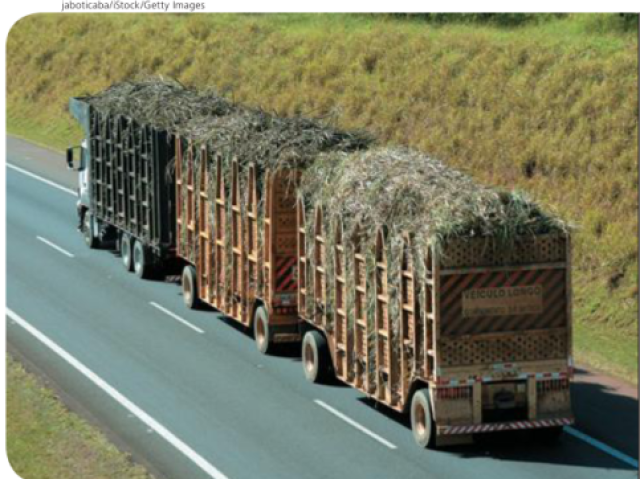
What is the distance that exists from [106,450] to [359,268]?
4914 mm

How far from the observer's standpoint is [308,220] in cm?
2581

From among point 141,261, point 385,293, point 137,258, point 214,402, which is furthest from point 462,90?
point 385,293

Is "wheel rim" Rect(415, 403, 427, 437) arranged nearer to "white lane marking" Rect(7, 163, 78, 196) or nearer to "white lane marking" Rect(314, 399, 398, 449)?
"white lane marking" Rect(314, 399, 398, 449)

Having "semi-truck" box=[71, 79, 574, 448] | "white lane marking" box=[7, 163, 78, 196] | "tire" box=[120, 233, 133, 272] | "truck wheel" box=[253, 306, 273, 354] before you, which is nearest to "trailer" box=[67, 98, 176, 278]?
"tire" box=[120, 233, 133, 272]

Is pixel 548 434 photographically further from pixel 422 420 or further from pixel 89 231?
pixel 89 231

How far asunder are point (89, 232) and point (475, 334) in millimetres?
17990

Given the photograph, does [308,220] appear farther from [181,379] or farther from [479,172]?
[479,172]

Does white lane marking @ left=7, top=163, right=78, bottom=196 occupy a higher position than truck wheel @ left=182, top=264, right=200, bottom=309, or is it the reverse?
white lane marking @ left=7, top=163, right=78, bottom=196

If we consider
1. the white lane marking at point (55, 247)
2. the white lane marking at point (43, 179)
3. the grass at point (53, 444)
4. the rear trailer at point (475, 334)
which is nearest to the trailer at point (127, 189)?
the white lane marking at point (55, 247)

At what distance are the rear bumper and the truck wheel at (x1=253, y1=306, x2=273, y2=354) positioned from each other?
6.37 m

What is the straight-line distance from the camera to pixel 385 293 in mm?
22875

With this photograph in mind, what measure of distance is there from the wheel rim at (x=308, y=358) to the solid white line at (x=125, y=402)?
3211 mm

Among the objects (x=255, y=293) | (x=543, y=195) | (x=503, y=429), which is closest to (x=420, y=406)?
(x=503, y=429)

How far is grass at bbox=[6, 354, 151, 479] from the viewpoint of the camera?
69.5 ft
